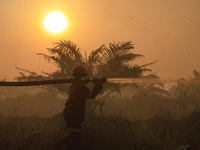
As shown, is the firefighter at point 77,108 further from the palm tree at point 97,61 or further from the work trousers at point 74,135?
the palm tree at point 97,61

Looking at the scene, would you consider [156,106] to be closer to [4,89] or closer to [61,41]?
[61,41]

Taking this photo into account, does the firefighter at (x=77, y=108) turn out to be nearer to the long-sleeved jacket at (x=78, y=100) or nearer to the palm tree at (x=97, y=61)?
the long-sleeved jacket at (x=78, y=100)

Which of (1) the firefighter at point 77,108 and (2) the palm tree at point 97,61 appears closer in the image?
(1) the firefighter at point 77,108

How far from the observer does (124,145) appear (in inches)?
217

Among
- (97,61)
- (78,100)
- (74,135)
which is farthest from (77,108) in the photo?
(97,61)

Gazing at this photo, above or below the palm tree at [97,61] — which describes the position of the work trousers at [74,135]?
below

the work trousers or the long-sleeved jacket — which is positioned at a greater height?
the long-sleeved jacket

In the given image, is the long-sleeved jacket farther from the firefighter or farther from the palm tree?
the palm tree

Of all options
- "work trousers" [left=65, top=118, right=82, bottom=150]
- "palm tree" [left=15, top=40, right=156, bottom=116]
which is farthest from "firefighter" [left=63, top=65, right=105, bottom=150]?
"palm tree" [left=15, top=40, right=156, bottom=116]

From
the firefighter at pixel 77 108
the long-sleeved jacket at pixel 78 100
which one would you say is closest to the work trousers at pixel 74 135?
the firefighter at pixel 77 108

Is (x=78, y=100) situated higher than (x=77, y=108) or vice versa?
(x=78, y=100)

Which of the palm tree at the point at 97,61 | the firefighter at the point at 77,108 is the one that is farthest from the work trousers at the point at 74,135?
the palm tree at the point at 97,61

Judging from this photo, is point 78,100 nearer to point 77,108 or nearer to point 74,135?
point 77,108

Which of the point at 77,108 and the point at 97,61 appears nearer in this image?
the point at 77,108
